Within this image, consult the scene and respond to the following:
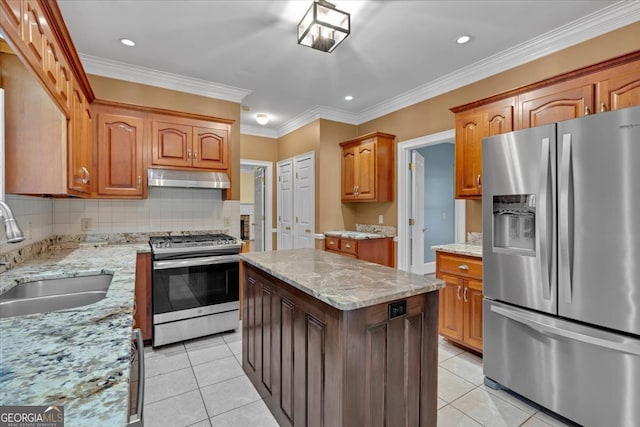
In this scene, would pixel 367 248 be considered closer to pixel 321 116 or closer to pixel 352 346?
pixel 321 116

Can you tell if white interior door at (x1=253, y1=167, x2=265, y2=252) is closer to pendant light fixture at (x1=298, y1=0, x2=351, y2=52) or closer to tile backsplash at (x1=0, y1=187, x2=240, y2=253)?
tile backsplash at (x1=0, y1=187, x2=240, y2=253)

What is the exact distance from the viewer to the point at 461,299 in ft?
8.71

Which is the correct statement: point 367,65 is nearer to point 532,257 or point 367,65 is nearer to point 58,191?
point 532,257

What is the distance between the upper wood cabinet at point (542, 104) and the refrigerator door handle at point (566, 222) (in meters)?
0.60

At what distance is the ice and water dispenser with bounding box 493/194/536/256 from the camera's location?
6.54 ft

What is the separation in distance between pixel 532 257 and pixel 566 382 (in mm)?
736

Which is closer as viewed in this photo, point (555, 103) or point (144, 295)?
point (555, 103)

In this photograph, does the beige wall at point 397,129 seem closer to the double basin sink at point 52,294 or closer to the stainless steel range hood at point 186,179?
the stainless steel range hood at point 186,179

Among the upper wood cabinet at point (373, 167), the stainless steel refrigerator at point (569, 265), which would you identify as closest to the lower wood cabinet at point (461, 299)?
the stainless steel refrigerator at point (569, 265)

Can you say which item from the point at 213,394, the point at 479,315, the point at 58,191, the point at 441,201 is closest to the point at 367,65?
the point at 479,315

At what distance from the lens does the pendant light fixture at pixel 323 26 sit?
2.11m

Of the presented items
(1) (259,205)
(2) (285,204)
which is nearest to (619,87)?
(2) (285,204)

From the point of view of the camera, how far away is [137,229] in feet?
10.9

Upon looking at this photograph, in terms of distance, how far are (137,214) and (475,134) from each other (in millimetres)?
3521
